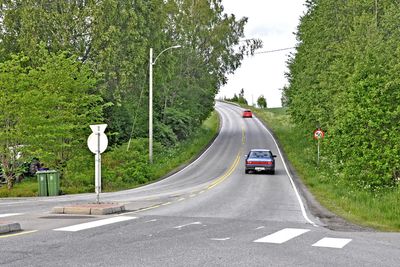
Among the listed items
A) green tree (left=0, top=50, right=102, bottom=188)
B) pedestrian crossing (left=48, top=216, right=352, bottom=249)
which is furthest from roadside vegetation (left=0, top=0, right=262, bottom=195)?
pedestrian crossing (left=48, top=216, right=352, bottom=249)

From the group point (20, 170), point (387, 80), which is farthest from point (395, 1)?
point (20, 170)

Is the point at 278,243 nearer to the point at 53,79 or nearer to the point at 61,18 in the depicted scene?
the point at 53,79

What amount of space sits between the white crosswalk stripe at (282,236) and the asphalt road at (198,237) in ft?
0.06

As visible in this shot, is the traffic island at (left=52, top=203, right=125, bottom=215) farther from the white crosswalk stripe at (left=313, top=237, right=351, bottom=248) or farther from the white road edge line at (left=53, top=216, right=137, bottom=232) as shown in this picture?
the white crosswalk stripe at (left=313, top=237, right=351, bottom=248)

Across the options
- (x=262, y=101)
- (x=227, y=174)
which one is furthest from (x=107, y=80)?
(x=262, y=101)

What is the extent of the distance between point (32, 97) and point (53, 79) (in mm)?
3002

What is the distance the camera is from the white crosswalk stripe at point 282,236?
10117mm

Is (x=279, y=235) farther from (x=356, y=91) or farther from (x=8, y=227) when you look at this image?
(x=356, y=91)

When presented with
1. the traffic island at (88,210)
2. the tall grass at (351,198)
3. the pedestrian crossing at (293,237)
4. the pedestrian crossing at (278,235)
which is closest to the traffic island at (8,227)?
the pedestrian crossing at (278,235)

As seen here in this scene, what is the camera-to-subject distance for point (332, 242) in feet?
33.3

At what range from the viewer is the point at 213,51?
193 ft

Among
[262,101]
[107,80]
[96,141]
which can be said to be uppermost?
[262,101]

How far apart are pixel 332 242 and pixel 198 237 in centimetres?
263

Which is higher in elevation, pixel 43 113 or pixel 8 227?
pixel 43 113
